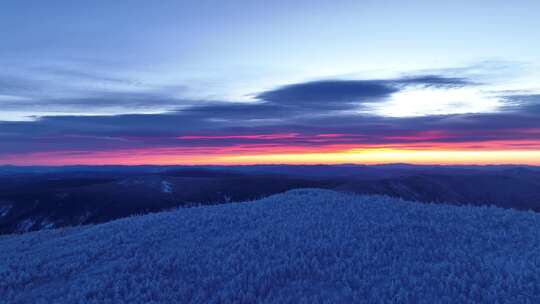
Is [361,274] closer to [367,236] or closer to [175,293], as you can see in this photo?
[367,236]

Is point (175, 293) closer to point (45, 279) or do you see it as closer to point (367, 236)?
point (45, 279)

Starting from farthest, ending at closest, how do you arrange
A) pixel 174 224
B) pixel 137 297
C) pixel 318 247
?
pixel 174 224 → pixel 318 247 → pixel 137 297

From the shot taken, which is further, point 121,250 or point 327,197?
point 327,197

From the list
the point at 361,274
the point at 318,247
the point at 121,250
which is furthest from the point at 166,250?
the point at 361,274

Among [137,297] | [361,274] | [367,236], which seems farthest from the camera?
[367,236]

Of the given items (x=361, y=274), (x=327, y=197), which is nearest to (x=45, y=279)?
(x=361, y=274)

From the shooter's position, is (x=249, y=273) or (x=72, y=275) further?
(x=72, y=275)

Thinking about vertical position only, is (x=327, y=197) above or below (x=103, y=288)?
above
